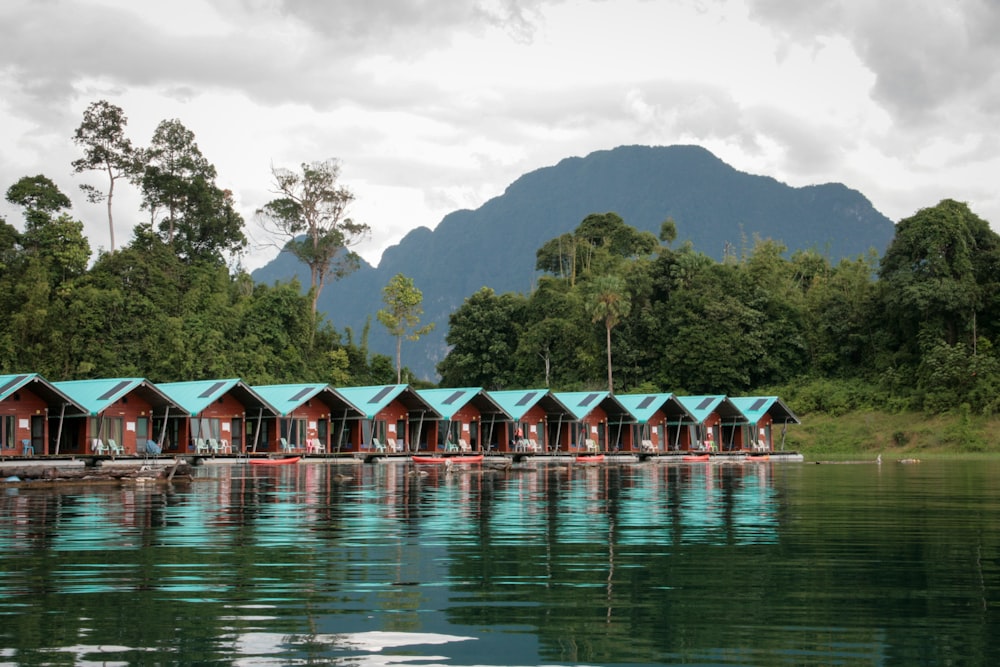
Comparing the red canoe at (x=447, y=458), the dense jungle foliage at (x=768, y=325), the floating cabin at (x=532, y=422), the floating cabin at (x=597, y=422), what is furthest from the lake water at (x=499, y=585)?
the dense jungle foliage at (x=768, y=325)

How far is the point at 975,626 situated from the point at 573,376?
8434 cm

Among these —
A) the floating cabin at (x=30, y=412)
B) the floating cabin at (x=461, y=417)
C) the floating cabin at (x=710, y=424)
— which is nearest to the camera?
the floating cabin at (x=30, y=412)

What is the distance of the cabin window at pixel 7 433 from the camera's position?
45000 mm

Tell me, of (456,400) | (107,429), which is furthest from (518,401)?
(107,429)

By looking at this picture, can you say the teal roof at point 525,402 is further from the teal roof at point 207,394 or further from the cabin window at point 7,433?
the cabin window at point 7,433

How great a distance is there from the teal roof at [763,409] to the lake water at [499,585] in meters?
51.3

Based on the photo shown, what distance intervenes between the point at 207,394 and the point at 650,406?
94.2 feet

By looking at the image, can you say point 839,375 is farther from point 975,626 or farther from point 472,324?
point 975,626

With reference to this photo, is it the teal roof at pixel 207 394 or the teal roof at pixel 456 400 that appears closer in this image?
the teal roof at pixel 207 394

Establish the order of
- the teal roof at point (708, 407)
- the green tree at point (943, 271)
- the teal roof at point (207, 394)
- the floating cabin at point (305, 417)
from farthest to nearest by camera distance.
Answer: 1. the green tree at point (943, 271)
2. the teal roof at point (708, 407)
3. the floating cabin at point (305, 417)
4. the teal roof at point (207, 394)

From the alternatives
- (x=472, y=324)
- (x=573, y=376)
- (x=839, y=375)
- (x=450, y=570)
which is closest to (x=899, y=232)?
(x=839, y=375)

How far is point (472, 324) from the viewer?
319 ft

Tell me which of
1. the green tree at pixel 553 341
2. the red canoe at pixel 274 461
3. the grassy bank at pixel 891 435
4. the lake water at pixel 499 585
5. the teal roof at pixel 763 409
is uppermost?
the green tree at pixel 553 341

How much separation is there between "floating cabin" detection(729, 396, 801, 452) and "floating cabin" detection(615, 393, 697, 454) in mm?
4064
